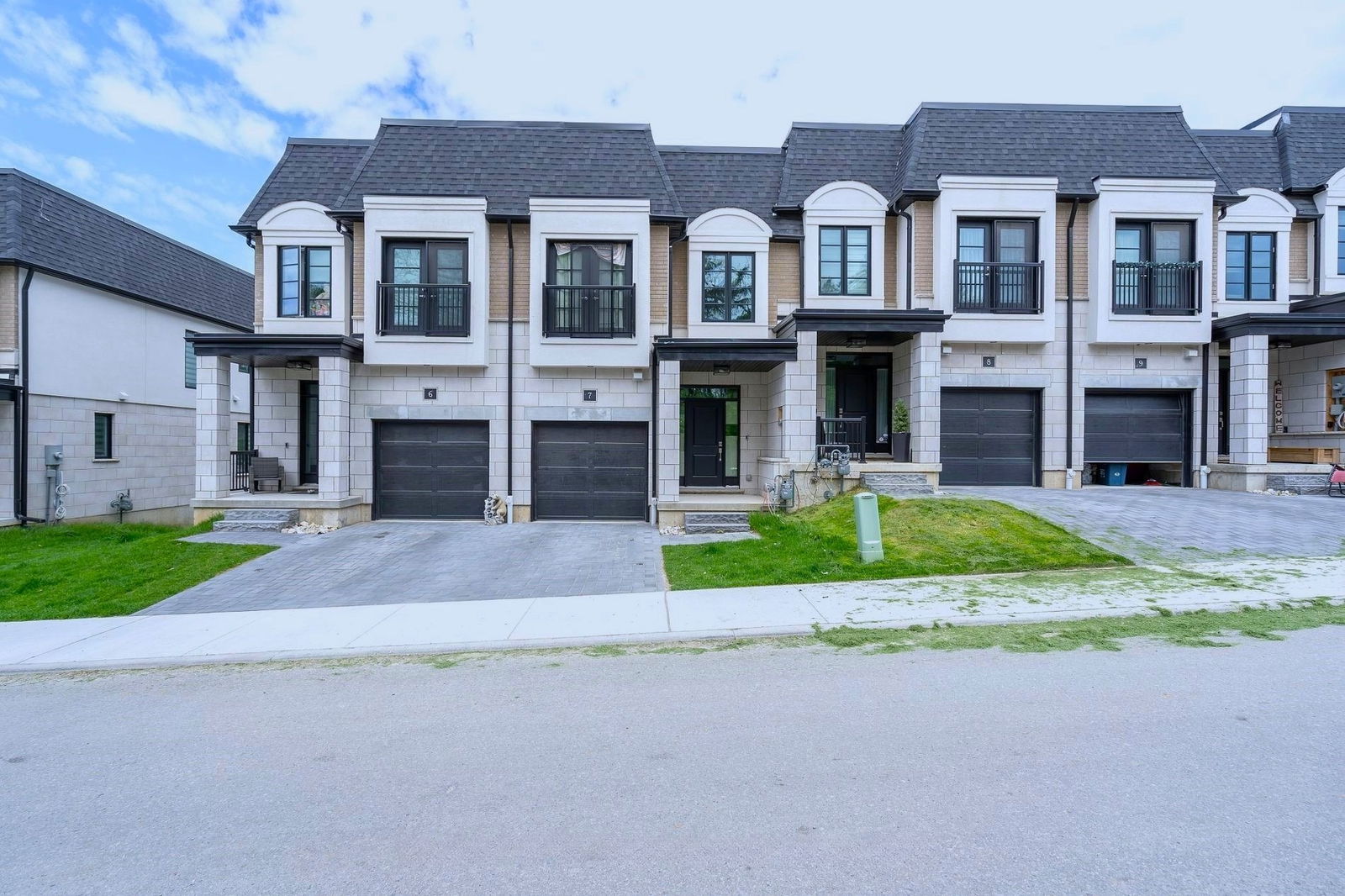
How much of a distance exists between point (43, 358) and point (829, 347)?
744 inches

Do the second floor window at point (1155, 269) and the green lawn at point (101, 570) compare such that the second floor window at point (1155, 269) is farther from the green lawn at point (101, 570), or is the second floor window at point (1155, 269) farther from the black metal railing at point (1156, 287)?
the green lawn at point (101, 570)

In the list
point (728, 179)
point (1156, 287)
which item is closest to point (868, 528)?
point (728, 179)

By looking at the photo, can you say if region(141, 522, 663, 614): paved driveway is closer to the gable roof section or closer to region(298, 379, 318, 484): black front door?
region(298, 379, 318, 484): black front door

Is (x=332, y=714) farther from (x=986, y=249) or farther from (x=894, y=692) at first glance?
(x=986, y=249)

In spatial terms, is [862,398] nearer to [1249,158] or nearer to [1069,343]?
[1069,343]

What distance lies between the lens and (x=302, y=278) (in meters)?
16.5

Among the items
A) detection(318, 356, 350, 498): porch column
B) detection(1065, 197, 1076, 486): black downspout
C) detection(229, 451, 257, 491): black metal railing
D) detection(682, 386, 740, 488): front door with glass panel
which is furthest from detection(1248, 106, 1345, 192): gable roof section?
detection(229, 451, 257, 491): black metal railing

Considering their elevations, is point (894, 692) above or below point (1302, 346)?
below

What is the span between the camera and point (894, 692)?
5492mm

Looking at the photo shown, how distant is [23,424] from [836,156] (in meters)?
20.4

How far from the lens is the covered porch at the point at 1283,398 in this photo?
1577cm

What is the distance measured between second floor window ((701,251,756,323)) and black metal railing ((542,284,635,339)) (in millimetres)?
2078

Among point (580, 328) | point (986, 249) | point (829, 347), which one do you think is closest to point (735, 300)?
point (829, 347)

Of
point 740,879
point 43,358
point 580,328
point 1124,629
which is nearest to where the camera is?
point 740,879
